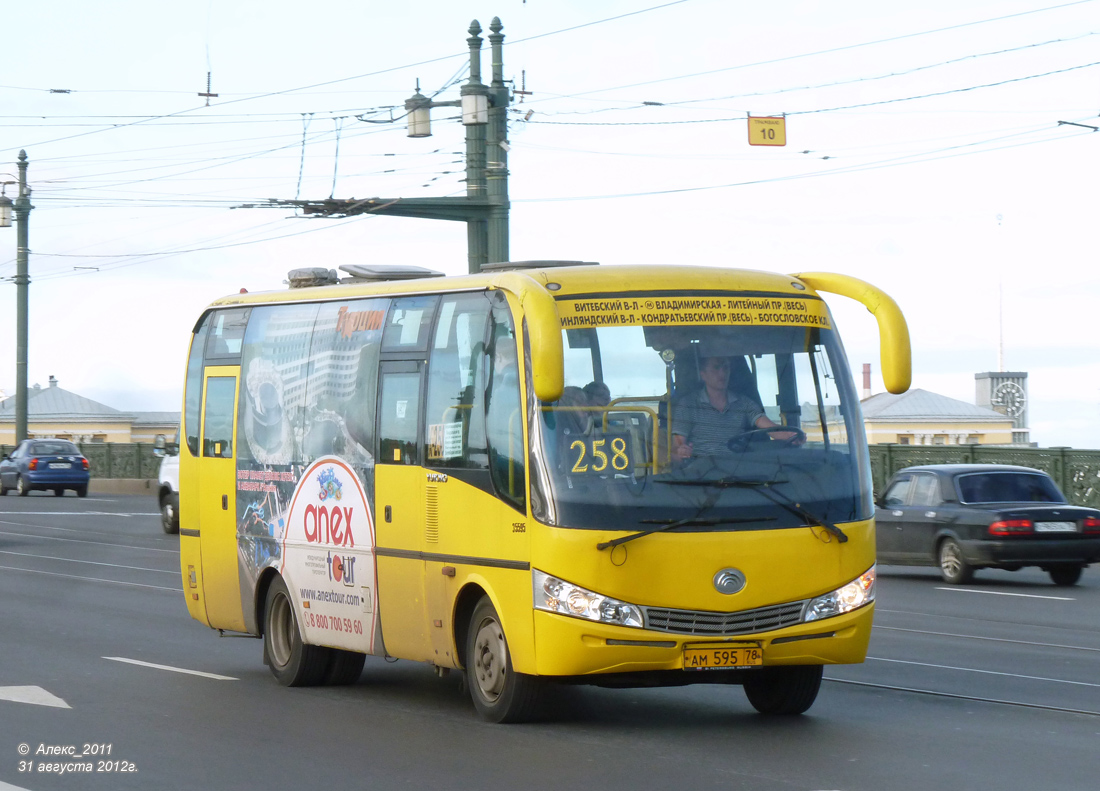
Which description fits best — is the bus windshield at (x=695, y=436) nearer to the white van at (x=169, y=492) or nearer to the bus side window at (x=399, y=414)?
the bus side window at (x=399, y=414)

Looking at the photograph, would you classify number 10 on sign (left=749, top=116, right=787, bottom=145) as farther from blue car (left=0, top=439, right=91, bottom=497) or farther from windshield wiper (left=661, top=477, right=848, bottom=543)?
blue car (left=0, top=439, right=91, bottom=497)

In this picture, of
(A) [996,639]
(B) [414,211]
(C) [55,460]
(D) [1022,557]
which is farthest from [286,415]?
(C) [55,460]

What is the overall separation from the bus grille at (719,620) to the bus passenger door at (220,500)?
4.64 meters

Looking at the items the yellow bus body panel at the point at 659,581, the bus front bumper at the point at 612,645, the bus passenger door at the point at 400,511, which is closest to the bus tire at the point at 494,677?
the yellow bus body panel at the point at 659,581

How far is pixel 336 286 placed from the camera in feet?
40.0

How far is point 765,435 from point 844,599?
986 mm

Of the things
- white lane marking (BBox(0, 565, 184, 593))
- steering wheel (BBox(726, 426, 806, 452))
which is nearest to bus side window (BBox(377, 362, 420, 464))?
steering wheel (BBox(726, 426, 806, 452))

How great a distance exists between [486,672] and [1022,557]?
495 inches

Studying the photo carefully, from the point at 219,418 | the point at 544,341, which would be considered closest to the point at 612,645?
the point at 544,341

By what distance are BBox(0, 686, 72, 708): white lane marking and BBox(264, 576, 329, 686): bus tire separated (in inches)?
64.9

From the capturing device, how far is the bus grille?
911 cm

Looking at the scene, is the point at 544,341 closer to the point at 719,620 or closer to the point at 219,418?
the point at 719,620

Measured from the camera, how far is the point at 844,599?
9516mm

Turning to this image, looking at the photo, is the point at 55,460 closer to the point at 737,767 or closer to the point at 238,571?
the point at 238,571
